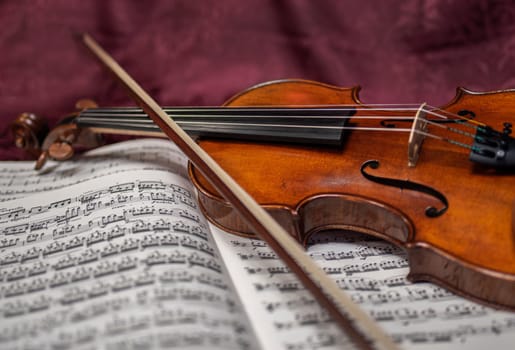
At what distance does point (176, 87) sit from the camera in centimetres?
135

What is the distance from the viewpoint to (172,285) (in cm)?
71

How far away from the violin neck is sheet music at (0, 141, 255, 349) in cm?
11

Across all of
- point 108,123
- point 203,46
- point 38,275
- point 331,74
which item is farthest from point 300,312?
point 203,46

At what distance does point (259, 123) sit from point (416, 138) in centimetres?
29

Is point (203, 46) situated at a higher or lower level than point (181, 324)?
higher

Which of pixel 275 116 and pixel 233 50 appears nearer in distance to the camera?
pixel 275 116

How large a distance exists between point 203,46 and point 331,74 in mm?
359

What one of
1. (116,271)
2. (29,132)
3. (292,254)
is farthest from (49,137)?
(292,254)

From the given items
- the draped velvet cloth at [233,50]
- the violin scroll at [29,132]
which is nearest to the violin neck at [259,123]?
the violin scroll at [29,132]

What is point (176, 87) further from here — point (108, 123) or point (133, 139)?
point (108, 123)

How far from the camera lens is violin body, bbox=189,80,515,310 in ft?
2.20

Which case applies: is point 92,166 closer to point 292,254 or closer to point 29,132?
point 29,132

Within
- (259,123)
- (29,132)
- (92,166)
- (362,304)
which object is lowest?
(362,304)

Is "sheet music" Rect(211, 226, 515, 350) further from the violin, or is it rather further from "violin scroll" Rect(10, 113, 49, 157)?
"violin scroll" Rect(10, 113, 49, 157)
